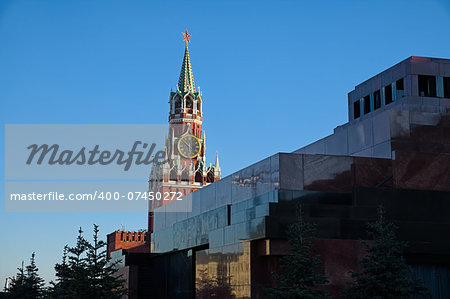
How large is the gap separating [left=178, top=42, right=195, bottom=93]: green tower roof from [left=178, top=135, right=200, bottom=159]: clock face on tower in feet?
32.5

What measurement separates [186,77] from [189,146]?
14.6m

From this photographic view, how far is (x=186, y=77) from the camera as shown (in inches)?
5251

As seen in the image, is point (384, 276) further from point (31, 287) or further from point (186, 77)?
point (186, 77)

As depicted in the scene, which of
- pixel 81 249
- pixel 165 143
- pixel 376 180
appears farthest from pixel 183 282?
pixel 165 143

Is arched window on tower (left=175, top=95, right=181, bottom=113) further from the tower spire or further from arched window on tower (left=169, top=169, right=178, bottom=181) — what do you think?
arched window on tower (left=169, top=169, right=178, bottom=181)

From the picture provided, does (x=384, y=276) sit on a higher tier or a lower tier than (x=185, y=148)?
lower

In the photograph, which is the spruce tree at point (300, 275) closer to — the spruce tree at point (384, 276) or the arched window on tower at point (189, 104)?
the spruce tree at point (384, 276)

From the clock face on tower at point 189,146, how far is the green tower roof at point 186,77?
991 centimetres

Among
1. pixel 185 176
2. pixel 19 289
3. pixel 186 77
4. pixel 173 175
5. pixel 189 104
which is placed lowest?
pixel 19 289

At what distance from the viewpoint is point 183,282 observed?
116 feet

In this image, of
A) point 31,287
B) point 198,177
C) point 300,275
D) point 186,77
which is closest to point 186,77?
point 186,77

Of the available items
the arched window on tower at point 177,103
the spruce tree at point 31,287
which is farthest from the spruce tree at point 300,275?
the arched window on tower at point 177,103

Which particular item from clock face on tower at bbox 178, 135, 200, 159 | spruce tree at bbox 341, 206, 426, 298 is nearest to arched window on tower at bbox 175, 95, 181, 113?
clock face on tower at bbox 178, 135, 200, 159

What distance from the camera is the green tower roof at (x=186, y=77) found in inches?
5196
